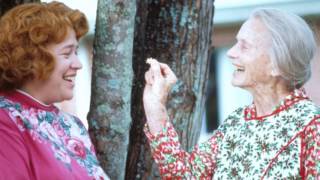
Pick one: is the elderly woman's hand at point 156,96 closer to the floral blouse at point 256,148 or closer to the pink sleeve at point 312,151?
the floral blouse at point 256,148

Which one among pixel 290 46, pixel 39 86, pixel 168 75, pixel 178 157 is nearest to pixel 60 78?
pixel 39 86

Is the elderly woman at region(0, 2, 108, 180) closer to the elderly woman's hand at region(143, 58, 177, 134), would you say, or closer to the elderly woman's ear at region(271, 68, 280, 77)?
the elderly woman's hand at region(143, 58, 177, 134)

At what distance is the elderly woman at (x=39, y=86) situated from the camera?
9.29 feet

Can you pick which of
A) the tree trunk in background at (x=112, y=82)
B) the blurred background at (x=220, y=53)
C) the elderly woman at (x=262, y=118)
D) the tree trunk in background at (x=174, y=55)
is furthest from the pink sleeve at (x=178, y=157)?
the blurred background at (x=220, y=53)

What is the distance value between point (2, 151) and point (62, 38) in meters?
0.43

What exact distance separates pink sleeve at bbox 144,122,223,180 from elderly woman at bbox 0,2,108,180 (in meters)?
0.26

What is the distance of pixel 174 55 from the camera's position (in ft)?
11.6

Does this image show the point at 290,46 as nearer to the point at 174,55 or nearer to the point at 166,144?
the point at 166,144

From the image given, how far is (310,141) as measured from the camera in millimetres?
2725

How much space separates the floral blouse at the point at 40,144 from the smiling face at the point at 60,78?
0.03 m

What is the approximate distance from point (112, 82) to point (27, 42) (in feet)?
1.68

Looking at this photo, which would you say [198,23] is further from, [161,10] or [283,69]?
[283,69]

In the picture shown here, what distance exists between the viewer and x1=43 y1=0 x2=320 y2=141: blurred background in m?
7.98

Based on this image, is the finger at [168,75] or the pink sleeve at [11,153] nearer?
the pink sleeve at [11,153]
